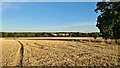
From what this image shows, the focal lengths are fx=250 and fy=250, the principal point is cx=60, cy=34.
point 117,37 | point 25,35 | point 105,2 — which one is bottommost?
point 25,35

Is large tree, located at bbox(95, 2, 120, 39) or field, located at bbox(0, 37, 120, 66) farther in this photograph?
large tree, located at bbox(95, 2, 120, 39)

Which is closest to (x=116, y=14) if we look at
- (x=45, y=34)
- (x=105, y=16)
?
(x=105, y=16)

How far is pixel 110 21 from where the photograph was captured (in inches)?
1766

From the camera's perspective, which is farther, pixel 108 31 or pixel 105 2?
pixel 105 2

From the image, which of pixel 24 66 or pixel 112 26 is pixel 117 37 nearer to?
pixel 112 26

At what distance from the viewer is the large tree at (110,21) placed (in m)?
44.9

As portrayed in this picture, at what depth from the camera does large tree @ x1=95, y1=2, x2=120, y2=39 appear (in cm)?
4494

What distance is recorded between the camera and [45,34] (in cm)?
11088

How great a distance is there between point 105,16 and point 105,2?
11.5ft

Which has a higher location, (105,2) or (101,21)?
(105,2)

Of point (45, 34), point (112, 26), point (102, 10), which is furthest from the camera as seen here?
point (45, 34)

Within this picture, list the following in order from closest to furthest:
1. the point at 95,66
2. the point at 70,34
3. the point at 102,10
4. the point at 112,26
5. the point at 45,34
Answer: the point at 95,66
the point at 112,26
the point at 102,10
the point at 70,34
the point at 45,34

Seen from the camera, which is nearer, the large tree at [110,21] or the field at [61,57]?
the field at [61,57]

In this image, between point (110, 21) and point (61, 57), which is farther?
point (110, 21)
